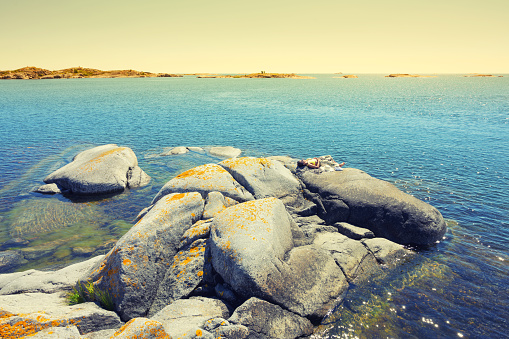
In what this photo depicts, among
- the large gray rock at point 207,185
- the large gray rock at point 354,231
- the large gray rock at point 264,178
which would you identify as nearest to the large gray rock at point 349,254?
the large gray rock at point 354,231

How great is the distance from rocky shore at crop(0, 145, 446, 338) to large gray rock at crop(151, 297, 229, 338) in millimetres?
42

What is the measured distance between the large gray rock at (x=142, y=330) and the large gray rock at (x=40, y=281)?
15.0ft

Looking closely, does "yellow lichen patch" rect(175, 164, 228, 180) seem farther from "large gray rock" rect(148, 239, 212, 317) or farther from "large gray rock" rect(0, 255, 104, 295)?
"large gray rock" rect(0, 255, 104, 295)

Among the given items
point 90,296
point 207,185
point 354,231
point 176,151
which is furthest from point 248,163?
point 176,151

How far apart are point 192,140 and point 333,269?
2808 cm

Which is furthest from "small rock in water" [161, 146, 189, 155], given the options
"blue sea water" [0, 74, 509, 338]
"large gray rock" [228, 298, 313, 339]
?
"large gray rock" [228, 298, 313, 339]

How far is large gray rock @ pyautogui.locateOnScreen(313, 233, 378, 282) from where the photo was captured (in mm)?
11703

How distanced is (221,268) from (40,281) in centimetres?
671

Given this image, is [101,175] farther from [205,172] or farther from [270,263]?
[270,263]

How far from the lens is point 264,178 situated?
1569 centimetres

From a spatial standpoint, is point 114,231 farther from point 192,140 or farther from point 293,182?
point 192,140

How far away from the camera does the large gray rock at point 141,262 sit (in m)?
9.00

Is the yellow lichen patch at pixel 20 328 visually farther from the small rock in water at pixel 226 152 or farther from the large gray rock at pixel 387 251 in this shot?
the small rock in water at pixel 226 152

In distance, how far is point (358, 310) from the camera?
32.5 feet
